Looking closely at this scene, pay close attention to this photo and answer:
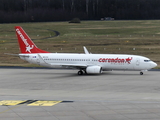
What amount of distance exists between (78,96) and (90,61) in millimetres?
20089

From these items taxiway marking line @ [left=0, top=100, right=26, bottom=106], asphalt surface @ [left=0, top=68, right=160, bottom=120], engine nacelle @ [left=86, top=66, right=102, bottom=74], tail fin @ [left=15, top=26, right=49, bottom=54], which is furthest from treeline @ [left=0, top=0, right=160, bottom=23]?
taxiway marking line @ [left=0, top=100, right=26, bottom=106]

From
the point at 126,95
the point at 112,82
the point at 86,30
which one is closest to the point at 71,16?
the point at 86,30

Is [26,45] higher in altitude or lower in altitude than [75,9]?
lower

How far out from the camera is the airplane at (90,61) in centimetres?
5526

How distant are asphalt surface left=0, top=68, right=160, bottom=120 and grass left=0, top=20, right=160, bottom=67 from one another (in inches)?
863

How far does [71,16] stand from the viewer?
16462 centimetres

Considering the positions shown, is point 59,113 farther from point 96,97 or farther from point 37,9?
point 37,9

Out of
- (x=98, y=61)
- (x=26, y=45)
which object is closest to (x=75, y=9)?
(x=26, y=45)

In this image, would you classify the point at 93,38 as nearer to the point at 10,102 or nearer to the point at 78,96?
the point at 78,96

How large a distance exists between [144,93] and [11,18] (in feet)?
420

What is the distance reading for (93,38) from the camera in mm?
111500

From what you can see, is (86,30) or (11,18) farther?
(11,18)

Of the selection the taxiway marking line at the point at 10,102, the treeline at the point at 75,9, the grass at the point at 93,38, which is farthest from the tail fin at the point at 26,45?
the treeline at the point at 75,9

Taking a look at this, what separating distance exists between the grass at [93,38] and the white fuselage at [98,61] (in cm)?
1497
